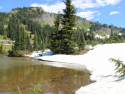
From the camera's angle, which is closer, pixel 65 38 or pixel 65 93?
pixel 65 93

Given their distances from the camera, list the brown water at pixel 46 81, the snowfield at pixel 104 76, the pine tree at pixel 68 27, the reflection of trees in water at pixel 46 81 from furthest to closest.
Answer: the pine tree at pixel 68 27 < the reflection of trees in water at pixel 46 81 < the brown water at pixel 46 81 < the snowfield at pixel 104 76

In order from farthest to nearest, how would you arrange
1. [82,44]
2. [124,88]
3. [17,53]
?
[82,44]
[17,53]
[124,88]

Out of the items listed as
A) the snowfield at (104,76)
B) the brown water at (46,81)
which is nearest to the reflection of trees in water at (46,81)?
the brown water at (46,81)

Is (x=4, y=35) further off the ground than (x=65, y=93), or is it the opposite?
(x=4, y=35)

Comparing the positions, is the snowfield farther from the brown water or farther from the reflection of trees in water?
the reflection of trees in water

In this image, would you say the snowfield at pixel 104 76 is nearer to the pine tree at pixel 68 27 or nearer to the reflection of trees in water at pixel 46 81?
the reflection of trees in water at pixel 46 81

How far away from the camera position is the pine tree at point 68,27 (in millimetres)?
27828

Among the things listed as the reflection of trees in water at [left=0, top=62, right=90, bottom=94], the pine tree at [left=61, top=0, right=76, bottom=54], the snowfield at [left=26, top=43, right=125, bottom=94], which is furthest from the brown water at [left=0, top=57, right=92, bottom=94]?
the pine tree at [left=61, top=0, right=76, bottom=54]

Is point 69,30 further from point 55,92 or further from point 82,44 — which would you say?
point 82,44

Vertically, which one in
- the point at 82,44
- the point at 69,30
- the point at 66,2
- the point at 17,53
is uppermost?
the point at 66,2

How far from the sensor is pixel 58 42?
1099 inches

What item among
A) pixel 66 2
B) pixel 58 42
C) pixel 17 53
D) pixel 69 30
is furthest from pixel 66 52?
pixel 17 53

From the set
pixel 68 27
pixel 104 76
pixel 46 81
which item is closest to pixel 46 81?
pixel 46 81

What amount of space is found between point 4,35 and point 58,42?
440 feet
